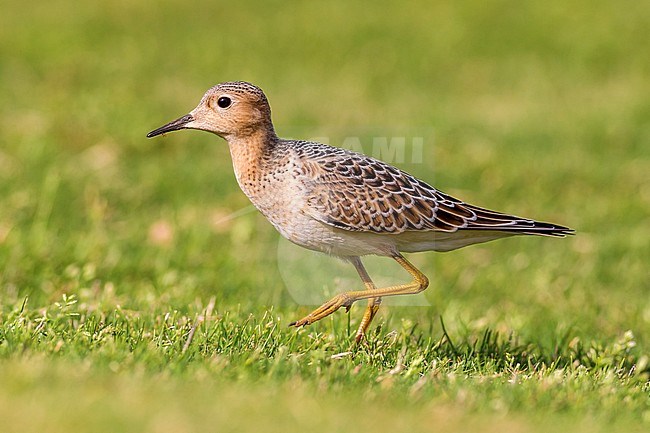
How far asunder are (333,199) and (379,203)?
1.22 feet

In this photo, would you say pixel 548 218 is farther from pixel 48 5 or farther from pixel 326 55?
pixel 48 5

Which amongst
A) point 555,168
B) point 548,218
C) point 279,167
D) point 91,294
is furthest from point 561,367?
point 555,168

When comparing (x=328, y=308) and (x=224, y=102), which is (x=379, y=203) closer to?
(x=328, y=308)

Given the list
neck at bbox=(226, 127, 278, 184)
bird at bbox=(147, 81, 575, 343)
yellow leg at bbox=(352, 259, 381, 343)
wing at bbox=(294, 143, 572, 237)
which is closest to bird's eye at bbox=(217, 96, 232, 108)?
bird at bbox=(147, 81, 575, 343)

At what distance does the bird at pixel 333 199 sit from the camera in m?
6.65

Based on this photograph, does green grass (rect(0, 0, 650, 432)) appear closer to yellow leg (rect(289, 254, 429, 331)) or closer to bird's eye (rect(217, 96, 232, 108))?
yellow leg (rect(289, 254, 429, 331))

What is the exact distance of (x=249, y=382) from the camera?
17.4 ft

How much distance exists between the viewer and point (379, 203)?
680 centimetres

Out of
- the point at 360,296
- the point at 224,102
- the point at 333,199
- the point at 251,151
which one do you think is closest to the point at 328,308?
the point at 360,296

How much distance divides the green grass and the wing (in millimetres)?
785

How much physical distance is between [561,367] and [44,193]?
653cm

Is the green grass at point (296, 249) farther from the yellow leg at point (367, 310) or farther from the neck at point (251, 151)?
the neck at point (251, 151)

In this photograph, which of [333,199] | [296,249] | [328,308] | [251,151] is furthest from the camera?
[296,249]

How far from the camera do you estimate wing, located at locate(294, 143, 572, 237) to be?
21.8ft
